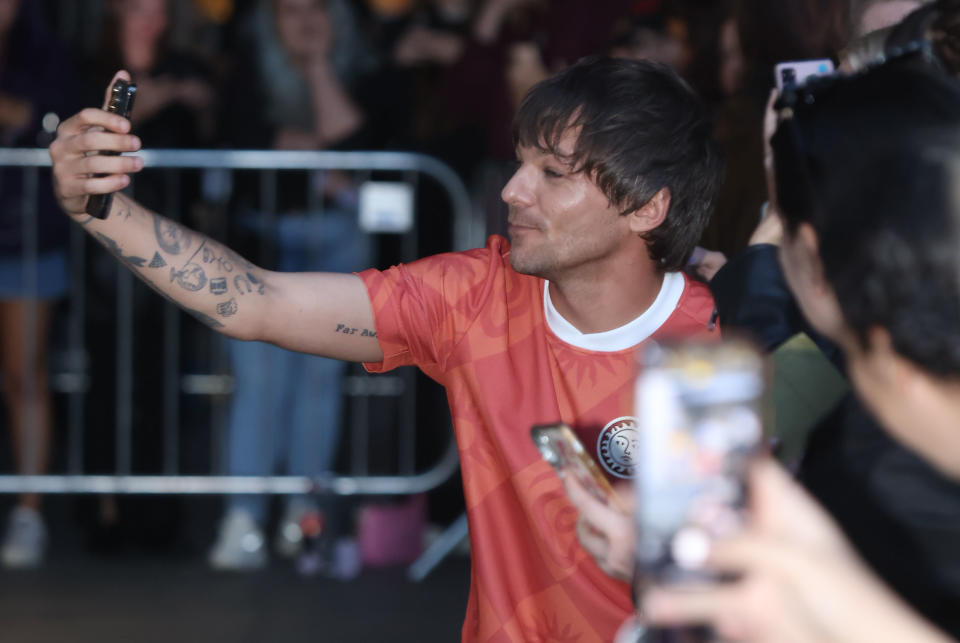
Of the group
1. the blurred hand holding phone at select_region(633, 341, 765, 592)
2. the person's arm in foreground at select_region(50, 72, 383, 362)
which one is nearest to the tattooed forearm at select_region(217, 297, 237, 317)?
the person's arm in foreground at select_region(50, 72, 383, 362)

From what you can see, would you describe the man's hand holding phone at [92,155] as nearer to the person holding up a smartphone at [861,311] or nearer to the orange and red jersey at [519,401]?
the orange and red jersey at [519,401]

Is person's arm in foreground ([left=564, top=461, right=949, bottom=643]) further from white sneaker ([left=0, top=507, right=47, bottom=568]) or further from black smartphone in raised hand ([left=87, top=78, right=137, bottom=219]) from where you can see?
white sneaker ([left=0, top=507, right=47, bottom=568])

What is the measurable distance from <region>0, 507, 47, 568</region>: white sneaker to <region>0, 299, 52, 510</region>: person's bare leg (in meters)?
0.07

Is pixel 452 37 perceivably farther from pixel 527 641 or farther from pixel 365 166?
pixel 527 641

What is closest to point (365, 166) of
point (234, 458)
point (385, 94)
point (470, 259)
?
point (385, 94)

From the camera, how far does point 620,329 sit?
2322 mm

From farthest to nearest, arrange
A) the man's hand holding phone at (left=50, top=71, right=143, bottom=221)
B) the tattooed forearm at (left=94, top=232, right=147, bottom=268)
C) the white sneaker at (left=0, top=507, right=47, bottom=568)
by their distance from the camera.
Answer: the white sneaker at (left=0, top=507, right=47, bottom=568), the tattooed forearm at (left=94, top=232, right=147, bottom=268), the man's hand holding phone at (left=50, top=71, right=143, bottom=221)

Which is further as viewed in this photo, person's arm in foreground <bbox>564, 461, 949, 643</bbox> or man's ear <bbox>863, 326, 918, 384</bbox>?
man's ear <bbox>863, 326, 918, 384</bbox>

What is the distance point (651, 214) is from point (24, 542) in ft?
10.8

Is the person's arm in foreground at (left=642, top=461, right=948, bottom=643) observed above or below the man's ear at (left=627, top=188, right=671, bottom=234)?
below

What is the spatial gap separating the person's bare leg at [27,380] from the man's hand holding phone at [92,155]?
3.01 m

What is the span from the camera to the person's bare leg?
4.83m

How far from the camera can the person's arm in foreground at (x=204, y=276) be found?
6.63ft

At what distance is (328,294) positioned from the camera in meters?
2.30
